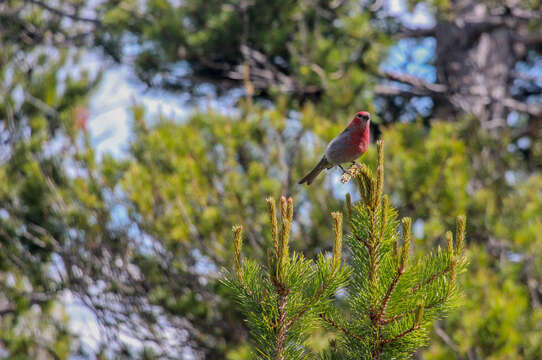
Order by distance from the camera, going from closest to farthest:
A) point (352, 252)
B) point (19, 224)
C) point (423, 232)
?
point (352, 252) < point (423, 232) < point (19, 224)

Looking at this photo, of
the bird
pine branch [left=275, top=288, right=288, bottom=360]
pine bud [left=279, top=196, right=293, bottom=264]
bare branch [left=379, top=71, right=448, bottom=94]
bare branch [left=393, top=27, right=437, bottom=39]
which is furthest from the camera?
bare branch [left=393, top=27, right=437, bottom=39]

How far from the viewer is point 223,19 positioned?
5.07m

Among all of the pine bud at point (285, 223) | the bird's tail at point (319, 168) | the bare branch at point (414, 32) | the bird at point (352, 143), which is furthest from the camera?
the bare branch at point (414, 32)

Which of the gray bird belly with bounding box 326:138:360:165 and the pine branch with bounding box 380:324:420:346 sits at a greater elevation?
the gray bird belly with bounding box 326:138:360:165

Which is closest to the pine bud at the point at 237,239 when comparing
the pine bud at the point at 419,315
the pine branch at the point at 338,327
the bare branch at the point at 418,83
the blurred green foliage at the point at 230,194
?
the pine branch at the point at 338,327

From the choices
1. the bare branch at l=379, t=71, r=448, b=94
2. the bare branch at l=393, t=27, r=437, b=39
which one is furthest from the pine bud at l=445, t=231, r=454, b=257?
the bare branch at l=393, t=27, r=437, b=39

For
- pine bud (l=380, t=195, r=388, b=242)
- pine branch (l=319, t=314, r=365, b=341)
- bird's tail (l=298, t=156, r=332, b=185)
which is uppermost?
pine bud (l=380, t=195, r=388, b=242)

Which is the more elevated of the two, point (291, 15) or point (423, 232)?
point (291, 15)

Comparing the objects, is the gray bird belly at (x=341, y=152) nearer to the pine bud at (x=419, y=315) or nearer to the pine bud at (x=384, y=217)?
the pine bud at (x=384, y=217)

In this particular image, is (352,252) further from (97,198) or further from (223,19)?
(223,19)

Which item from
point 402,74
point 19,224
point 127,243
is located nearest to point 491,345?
point 127,243

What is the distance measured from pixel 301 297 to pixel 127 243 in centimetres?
332

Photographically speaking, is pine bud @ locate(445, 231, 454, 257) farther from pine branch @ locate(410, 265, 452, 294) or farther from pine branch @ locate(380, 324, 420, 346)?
pine branch @ locate(380, 324, 420, 346)

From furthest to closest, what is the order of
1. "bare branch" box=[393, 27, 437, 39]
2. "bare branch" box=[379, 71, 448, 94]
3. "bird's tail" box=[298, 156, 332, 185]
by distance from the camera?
"bare branch" box=[393, 27, 437, 39], "bare branch" box=[379, 71, 448, 94], "bird's tail" box=[298, 156, 332, 185]
